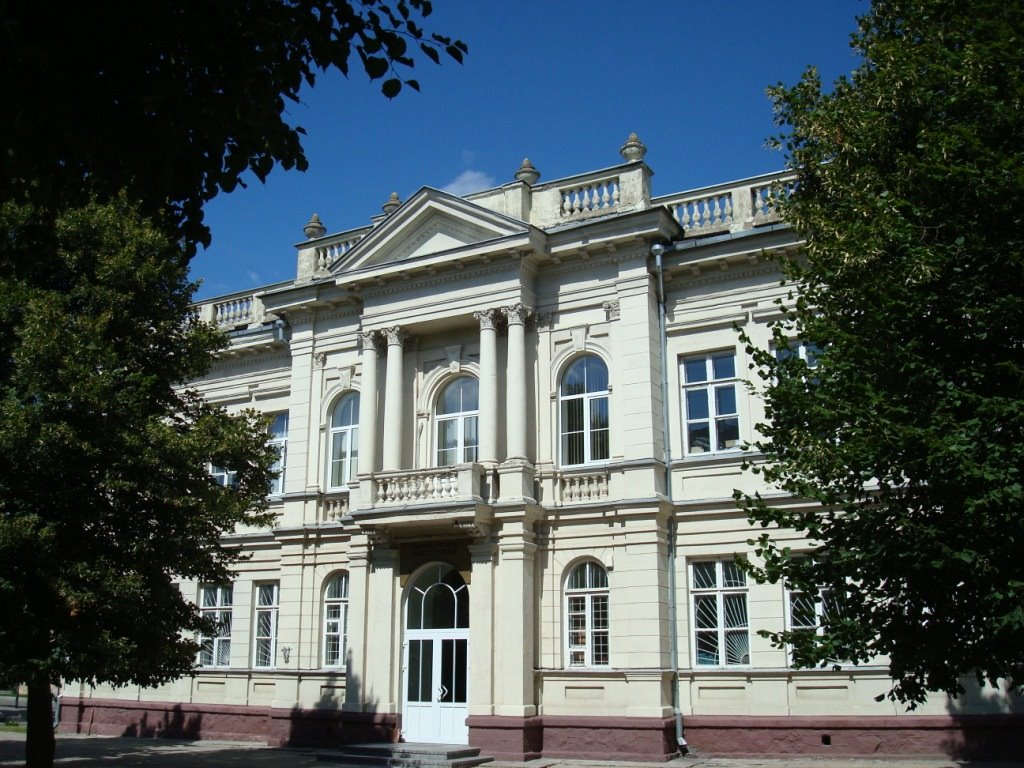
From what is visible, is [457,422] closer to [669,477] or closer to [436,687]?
[669,477]

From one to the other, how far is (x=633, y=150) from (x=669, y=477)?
7.17m

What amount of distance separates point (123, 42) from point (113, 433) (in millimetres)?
9520

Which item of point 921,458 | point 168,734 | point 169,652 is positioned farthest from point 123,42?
point 168,734

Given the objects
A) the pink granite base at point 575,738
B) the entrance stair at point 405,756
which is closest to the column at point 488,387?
the pink granite base at point 575,738

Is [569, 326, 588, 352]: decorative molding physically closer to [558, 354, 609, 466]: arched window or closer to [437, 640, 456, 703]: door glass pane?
[558, 354, 609, 466]: arched window

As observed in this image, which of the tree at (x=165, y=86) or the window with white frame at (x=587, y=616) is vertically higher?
the tree at (x=165, y=86)

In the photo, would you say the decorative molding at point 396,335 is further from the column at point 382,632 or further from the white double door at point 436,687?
the white double door at point 436,687

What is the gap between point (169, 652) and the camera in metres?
16.6

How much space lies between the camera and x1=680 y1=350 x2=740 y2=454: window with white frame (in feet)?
69.4

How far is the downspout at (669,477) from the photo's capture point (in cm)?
1998

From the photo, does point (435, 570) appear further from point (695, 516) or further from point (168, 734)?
point (168, 734)

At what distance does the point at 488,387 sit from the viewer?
22.2 m

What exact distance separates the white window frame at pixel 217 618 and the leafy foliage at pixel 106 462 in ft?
27.6

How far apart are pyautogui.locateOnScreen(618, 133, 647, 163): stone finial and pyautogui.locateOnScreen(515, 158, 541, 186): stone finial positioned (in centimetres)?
220
